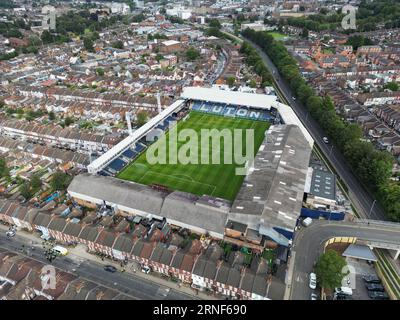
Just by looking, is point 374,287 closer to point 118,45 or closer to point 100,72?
point 100,72

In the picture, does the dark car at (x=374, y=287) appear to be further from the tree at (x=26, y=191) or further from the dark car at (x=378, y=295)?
the tree at (x=26, y=191)

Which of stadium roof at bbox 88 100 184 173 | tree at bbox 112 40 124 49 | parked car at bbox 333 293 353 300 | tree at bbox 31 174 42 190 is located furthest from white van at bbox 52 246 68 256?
tree at bbox 112 40 124 49

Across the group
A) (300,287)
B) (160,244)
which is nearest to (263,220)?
(300,287)

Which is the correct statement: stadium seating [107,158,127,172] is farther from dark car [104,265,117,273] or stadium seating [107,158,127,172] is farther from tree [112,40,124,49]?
tree [112,40,124,49]

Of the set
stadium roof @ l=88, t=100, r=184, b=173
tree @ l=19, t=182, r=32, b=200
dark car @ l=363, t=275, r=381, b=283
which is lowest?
dark car @ l=363, t=275, r=381, b=283

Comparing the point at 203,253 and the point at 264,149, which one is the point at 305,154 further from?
the point at 203,253
